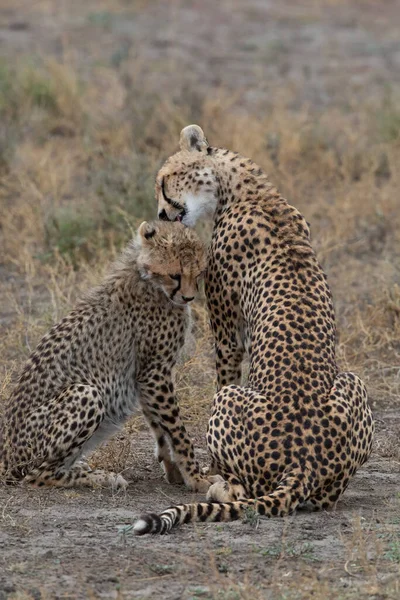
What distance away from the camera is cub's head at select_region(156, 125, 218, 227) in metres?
6.14

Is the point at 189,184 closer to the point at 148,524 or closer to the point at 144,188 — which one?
the point at 148,524

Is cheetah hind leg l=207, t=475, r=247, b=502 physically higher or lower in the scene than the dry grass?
lower

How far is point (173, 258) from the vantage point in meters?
5.88

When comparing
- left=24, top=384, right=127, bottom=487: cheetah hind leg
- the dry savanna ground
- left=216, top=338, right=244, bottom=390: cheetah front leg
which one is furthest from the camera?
left=216, top=338, right=244, bottom=390: cheetah front leg

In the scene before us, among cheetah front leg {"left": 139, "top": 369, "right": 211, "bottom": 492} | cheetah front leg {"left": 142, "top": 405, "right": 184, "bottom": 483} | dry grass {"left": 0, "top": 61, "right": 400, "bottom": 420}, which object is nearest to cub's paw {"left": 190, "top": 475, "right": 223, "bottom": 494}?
cheetah front leg {"left": 139, "top": 369, "right": 211, "bottom": 492}

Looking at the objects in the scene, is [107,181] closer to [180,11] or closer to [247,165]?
[247,165]

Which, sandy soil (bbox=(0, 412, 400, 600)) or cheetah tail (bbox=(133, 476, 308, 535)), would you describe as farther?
cheetah tail (bbox=(133, 476, 308, 535))

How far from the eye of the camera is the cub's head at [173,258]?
19.2 ft

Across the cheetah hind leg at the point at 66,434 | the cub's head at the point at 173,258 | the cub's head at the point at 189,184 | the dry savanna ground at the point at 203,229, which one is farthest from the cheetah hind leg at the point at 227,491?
the cub's head at the point at 189,184

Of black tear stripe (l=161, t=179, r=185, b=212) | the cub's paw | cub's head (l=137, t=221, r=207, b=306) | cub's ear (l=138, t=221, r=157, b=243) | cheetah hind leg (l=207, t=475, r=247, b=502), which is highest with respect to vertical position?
black tear stripe (l=161, t=179, r=185, b=212)

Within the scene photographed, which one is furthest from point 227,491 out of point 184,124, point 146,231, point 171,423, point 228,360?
point 184,124

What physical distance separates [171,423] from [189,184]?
1160 millimetres

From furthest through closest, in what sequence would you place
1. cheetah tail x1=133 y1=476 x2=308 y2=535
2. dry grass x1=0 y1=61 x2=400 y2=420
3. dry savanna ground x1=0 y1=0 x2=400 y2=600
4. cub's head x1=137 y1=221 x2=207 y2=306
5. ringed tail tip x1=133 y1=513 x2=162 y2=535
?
1. dry grass x1=0 y1=61 x2=400 y2=420
2. cub's head x1=137 y1=221 x2=207 y2=306
3. cheetah tail x1=133 y1=476 x2=308 y2=535
4. ringed tail tip x1=133 y1=513 x2=162 y2=535
5. dry savanna ground x1=0 y1=0 x2=400 y2=600

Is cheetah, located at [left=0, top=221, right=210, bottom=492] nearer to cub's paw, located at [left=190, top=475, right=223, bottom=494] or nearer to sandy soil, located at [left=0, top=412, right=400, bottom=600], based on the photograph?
cub's paw, located at [left=190, top=475, right=223, bottom=494]
